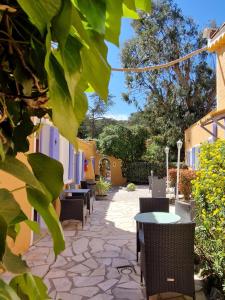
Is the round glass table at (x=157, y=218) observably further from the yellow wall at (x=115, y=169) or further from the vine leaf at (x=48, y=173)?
the yellow wall at (x=115, y=169)

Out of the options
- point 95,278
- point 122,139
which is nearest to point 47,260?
point 95,278

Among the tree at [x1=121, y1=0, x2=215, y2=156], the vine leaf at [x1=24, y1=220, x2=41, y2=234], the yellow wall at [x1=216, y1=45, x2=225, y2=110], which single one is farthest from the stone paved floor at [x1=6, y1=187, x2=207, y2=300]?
the tree at [x1=121, y1=0, x2=215, y2=156]

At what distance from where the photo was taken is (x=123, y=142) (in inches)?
866

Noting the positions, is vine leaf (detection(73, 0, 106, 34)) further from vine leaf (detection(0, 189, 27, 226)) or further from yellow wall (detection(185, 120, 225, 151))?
yellow wall (detection(185, 120, 225, 151))

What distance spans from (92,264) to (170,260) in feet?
7.85

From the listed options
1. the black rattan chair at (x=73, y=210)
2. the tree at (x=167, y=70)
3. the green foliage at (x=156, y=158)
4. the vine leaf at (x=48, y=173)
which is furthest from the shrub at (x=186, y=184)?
the tree at (x=167, y=70)

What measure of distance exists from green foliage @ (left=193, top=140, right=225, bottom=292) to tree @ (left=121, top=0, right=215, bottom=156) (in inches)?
766

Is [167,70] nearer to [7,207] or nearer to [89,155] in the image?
[89,155]

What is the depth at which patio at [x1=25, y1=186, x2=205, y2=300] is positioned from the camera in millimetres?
4504

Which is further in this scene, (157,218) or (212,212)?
Answer: (157,218)

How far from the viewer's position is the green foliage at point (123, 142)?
21875mm

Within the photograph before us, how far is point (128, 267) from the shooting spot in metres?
5.45

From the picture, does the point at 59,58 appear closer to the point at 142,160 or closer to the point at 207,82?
the point at 142,160

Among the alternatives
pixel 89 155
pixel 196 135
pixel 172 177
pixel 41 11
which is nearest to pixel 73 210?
pixel 41 11
